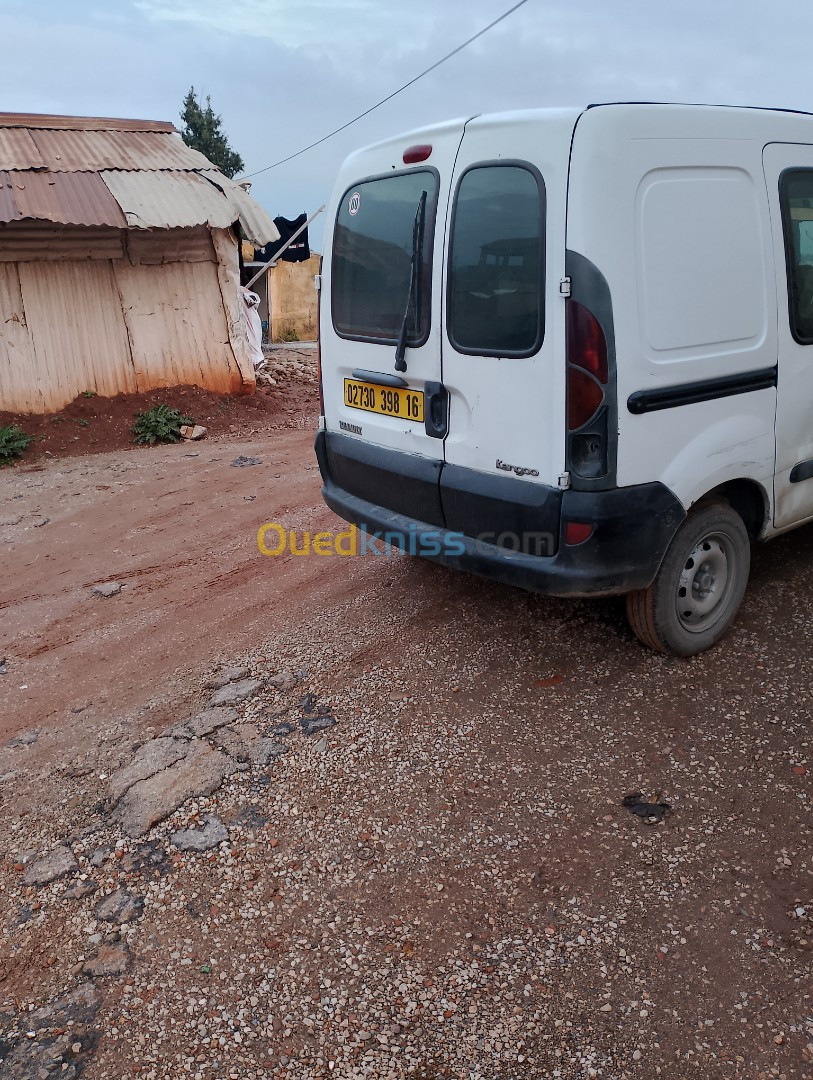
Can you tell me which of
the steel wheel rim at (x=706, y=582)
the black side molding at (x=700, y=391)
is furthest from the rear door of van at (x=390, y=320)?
the steel wheel rim at (x=706, y=582)

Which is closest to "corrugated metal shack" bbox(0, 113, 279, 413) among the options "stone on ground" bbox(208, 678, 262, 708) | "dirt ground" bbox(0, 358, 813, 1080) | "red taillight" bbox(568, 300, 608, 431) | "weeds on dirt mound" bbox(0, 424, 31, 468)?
"weeds on dirt mound" bbox(0, 424, 31, 468)

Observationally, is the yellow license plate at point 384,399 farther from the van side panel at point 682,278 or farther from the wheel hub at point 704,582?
the wheel hub at point 704,582

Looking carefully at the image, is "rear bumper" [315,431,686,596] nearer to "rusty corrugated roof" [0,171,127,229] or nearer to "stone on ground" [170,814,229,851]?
"stone on ground" [170,814,229,851]

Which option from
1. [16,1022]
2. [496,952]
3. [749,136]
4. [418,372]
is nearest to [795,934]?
[496,952]

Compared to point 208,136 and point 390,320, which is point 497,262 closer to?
point 390,320

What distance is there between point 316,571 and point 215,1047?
324 centimetres

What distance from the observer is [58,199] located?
371 inches

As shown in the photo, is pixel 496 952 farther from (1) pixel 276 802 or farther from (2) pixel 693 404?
(2) pixel 693 404

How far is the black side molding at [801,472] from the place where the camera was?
395 centimetres

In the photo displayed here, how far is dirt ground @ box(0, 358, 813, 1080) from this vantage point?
2227mm

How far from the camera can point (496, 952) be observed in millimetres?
2449

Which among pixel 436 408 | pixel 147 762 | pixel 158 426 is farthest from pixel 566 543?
pixel 158 426

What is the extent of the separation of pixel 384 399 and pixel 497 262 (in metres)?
0.93

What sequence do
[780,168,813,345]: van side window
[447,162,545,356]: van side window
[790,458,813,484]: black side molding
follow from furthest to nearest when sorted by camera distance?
[790,458,813,484]: black side molding
[780,168,813,345]: van side window
[447,162,545,356]: van side window
